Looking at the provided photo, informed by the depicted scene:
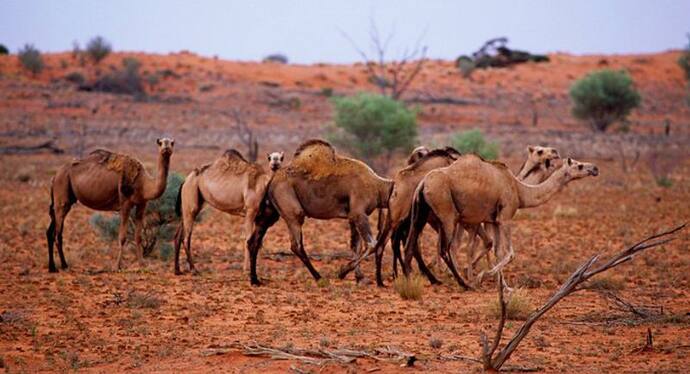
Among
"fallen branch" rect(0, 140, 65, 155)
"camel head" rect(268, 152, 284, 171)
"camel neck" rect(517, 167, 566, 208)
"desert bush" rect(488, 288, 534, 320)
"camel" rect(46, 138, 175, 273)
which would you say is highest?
"camel head" rect(268, 152, 284, 171)

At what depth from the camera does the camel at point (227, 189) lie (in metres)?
14.5

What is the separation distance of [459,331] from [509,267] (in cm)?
616

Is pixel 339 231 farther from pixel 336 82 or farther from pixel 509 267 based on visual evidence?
pixel 336 82

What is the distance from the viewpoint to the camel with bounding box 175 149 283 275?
47.5 feet

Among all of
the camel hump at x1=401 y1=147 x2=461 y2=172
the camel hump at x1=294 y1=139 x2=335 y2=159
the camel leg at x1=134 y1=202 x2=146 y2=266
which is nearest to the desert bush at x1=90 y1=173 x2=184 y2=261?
the camel leg at x1=134 y1=202 x2=146 y2=266

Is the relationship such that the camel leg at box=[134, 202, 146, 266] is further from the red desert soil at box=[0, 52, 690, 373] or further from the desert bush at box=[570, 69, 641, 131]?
the desert bush at box=[570, 69, 641, 131]

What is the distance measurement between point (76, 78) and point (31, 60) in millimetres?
3637

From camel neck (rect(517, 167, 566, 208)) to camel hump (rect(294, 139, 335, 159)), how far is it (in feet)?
8.74

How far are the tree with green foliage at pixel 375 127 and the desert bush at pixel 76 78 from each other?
101 feet

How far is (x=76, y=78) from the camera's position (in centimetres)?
6206

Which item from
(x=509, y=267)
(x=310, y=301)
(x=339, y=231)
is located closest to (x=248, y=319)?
(x=310, y=301)

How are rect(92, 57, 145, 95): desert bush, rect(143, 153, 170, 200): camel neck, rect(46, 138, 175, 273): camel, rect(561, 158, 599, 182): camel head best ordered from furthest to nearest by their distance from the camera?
rect(92, 57, 145, 95): desert bush
rect(46, 138, 175, 273): camel
rect(143, 153, 170, 200): camel neck
rect(561, 158, 599, 182): camel head

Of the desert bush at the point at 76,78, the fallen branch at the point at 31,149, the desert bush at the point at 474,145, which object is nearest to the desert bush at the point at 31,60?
the desert bush at the point at 76,78

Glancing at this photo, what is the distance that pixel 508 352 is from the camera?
8.20 m
